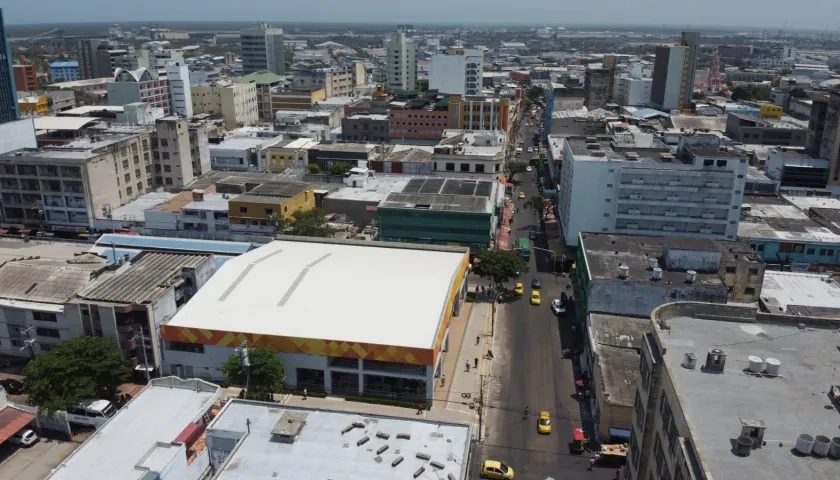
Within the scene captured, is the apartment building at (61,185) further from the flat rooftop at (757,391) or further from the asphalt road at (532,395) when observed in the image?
the flat rooftop at (757,391)

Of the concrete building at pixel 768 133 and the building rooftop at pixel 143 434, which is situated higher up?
the concrete building at pixel 768 133

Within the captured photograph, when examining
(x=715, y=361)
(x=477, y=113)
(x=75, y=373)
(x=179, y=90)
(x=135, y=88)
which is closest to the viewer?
(x=715, y=361)

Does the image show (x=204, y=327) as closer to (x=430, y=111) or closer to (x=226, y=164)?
(x=226, y=164)

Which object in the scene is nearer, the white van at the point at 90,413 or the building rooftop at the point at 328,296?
the white van at the point at 90,413

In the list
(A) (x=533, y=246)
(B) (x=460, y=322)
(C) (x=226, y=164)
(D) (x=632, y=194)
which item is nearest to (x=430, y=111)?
(C) (x=226, y=164)

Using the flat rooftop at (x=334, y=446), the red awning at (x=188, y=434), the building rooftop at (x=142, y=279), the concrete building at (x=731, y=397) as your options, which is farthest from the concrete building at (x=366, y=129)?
the concrete building at (x=731, y=397)

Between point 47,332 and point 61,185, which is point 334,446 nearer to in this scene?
point 47,332

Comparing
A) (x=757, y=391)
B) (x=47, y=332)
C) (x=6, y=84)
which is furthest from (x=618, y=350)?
(x=6, y=84)
